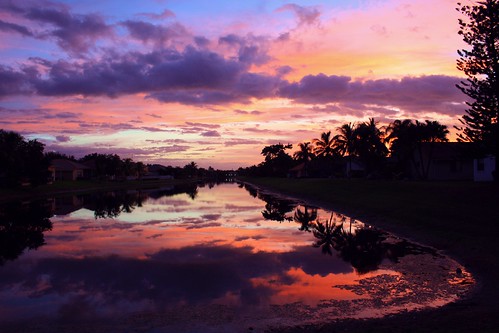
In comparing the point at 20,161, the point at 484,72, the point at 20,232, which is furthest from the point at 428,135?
the point at 20,161

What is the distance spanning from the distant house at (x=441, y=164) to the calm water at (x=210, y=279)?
3320cm

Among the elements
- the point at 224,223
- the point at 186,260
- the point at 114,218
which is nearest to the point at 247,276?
the point at 186,260

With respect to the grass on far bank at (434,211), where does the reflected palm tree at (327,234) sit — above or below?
below

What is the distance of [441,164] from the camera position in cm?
5247

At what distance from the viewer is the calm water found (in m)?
9.53

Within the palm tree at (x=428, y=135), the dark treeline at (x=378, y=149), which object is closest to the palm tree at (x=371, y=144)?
the dark treeline at (x=378, y=149)

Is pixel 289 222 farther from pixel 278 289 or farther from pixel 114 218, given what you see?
pixel 278 289

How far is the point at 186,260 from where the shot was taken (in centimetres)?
1602

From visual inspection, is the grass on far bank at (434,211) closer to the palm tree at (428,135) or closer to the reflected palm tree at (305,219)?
the reflected palm tree at (305,219)

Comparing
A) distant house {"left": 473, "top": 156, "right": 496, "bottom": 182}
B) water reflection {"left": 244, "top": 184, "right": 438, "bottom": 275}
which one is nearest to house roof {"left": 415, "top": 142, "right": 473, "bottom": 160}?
distant house {"left": 473, "top": 156, "right": 496, "bottom": 182}

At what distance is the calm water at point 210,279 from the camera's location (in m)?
9.53

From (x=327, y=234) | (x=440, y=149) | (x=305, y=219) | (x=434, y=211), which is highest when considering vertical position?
(x=440, y=149)

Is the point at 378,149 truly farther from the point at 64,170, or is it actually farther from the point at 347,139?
the point at 64,170

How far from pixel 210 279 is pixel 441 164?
46102mm
